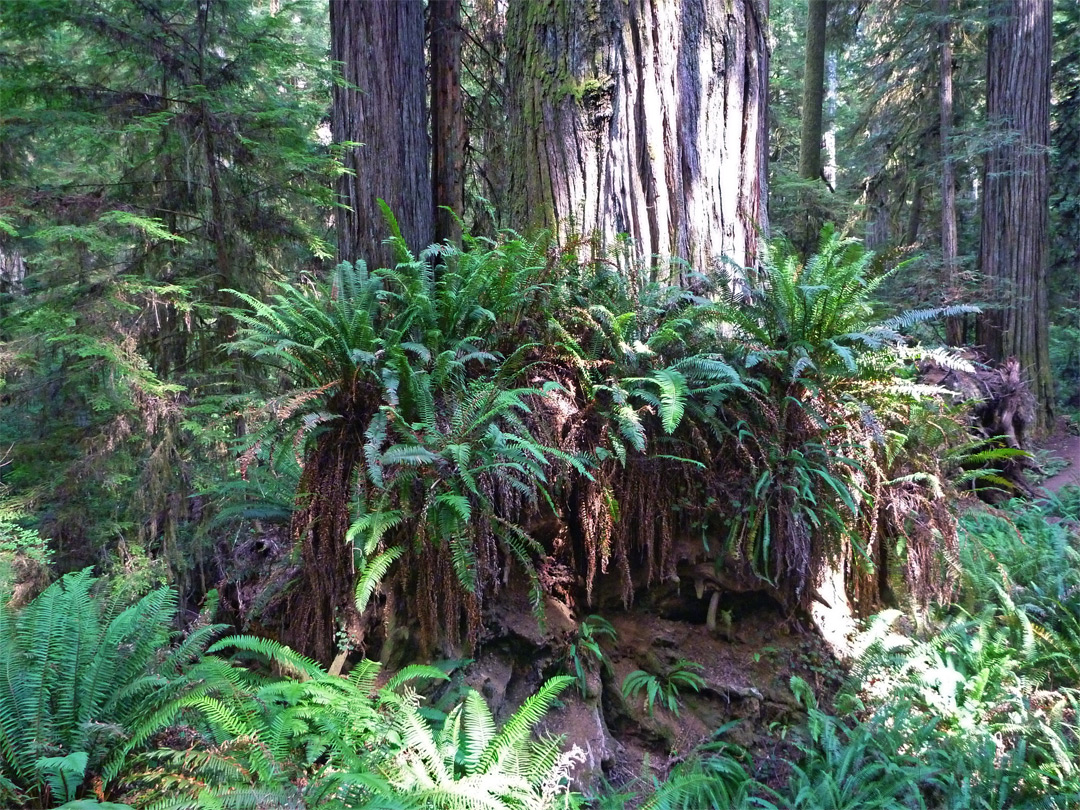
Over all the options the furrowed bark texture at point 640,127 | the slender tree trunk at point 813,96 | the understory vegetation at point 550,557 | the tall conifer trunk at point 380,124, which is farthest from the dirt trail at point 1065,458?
the tall conifer trunk at point 380,124

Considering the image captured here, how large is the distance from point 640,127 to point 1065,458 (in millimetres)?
8637

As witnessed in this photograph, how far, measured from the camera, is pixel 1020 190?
10.6 m

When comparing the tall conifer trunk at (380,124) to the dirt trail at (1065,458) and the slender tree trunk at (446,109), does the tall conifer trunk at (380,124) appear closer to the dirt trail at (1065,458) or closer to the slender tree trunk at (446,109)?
the slender tree trunk at (446,109)

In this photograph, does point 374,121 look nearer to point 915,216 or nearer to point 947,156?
point 947,156

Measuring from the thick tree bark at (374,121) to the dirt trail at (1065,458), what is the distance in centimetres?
794

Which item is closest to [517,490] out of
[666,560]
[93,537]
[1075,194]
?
[666,560]

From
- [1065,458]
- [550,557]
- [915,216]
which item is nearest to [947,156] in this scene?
[915,216]

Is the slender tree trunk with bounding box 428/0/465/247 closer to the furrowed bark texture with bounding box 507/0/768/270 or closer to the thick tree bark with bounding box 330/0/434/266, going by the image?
the thick tree bark with bounding box 330/0/434/266

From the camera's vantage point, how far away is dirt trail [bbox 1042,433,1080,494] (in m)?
8.04

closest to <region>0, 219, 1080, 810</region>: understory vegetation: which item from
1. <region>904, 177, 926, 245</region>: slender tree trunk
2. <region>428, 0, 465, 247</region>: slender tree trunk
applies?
<region>428, 0, 465, 247</region>: slender tree trunk

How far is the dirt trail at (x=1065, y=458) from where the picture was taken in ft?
26.4

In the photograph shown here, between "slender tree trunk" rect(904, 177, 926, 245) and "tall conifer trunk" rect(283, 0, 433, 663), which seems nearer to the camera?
"tall conifer trunk" rect(283, 0, 433, 663)

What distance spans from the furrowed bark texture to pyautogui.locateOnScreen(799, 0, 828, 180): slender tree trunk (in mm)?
9032

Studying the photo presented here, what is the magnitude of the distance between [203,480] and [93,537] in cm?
105
